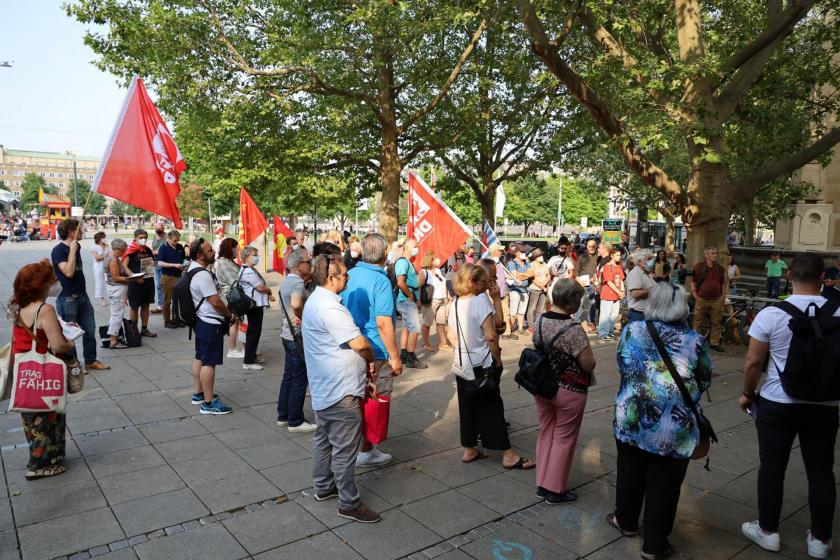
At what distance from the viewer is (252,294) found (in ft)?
26.5

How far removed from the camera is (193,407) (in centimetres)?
651

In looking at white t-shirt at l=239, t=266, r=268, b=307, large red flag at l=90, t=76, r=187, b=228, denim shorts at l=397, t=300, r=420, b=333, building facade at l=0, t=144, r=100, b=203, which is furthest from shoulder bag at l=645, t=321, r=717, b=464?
building facade at l=0, t=144, r=100, b=203

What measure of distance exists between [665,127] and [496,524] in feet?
25.8

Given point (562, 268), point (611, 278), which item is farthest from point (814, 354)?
point (562, 268)

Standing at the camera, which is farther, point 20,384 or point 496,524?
point 20,384

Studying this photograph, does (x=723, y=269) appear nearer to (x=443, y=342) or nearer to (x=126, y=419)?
(x=443, y=342)

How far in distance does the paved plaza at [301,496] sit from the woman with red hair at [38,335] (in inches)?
7.4

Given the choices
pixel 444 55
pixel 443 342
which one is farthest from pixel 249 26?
pixel 443 342

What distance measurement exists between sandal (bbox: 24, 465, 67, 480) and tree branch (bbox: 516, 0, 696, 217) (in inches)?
321

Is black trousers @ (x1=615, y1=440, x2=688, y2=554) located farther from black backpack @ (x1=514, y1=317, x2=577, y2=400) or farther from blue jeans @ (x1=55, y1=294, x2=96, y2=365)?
blue jeans @ (x1=55, y1=294, x2=96, y2=365)

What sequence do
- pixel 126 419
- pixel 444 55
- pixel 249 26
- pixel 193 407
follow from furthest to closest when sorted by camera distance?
pixel 444 55, pixel 249 26, pixel 193 407, pixel 126 419

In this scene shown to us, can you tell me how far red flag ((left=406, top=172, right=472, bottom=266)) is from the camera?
7.32 metres

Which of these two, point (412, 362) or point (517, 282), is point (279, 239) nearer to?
point (517, 282)

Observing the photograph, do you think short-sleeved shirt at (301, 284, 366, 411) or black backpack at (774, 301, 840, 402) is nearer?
black backpack at (774, 301, 840, 402)
